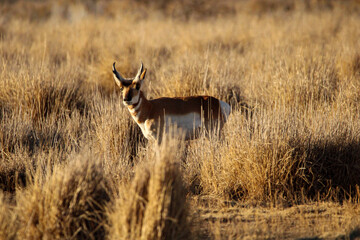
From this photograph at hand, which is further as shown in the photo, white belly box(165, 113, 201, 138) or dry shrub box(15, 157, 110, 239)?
white belly box(165, 113, 201, 138)

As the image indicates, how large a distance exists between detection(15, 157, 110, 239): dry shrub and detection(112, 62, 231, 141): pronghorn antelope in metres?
1.50

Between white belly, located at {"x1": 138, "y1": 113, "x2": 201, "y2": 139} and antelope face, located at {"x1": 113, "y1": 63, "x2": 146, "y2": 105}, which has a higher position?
antelope face, located at {"x1": 113, "y1": 63, "x2": 146, "y2": 105}

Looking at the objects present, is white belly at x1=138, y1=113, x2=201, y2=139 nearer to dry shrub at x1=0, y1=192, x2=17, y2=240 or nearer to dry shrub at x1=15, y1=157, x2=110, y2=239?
dry shrub at x1=15, y1=157, x2=110, y2=239

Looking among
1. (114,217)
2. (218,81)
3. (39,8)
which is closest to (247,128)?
(114,217)

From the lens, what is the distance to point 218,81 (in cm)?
698

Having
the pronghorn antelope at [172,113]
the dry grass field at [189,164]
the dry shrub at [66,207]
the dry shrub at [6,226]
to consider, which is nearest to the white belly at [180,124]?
the pronghorn antelope at [172,113]

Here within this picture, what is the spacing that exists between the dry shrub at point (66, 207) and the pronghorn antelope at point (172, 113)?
1501mm

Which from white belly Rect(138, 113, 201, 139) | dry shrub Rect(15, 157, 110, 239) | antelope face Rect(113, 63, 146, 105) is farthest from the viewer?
white belly Rect(138, 113, 201, 139)

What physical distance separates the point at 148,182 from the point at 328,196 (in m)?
2.16

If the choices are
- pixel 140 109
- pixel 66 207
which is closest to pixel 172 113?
pixel 140 109

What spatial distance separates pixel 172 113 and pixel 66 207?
2002mm

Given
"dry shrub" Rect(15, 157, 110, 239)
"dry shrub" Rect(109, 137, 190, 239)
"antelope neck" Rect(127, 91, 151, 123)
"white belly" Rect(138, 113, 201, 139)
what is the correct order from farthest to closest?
1. "white belly" Rect(138, 113, 201, 139)
2. "antelope neck" Rect(127, 91, 151, 123)
3. "dry shrub" Rect(15, 157, 110, 239)
4. "dry shrub" Rect(109, 137, 190, 239)

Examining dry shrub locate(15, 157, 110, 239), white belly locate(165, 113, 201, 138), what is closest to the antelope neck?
white belly locate(165, 113, 201, 138)

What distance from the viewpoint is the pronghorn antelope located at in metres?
4.78
